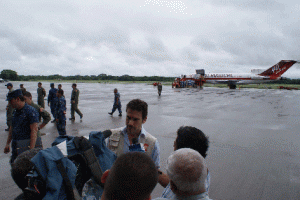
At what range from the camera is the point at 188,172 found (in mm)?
1471

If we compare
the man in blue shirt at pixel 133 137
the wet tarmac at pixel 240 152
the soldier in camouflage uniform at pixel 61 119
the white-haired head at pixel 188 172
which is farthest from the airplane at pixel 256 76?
the white-haired head at pixel 188 172

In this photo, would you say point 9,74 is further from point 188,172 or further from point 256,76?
point 188,172

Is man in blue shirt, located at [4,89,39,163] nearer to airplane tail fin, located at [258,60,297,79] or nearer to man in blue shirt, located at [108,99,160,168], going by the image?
man in blue shirt, located at [108,99,160,168]

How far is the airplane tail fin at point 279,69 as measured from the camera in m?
42.2

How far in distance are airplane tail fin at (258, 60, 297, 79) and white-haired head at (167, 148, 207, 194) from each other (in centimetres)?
4868

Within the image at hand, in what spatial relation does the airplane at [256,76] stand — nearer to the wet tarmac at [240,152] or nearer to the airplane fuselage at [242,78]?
the airplane fuselage at [242,78]

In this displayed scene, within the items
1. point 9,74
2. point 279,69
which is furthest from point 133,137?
point 9,74

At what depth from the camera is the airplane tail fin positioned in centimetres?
4216

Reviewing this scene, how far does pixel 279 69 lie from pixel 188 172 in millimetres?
49738

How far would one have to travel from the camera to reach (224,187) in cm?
385

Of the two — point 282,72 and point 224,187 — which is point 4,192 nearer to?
point 224,187

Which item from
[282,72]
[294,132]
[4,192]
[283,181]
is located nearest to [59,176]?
[4,192]

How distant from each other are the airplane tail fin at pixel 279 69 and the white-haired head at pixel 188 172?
4868 cm

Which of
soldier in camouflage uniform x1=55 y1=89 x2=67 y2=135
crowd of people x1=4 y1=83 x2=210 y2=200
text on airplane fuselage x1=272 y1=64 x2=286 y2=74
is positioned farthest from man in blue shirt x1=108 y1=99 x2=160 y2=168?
text on airplane fuselage x1=272 y1=64 x2=286 y2=74
